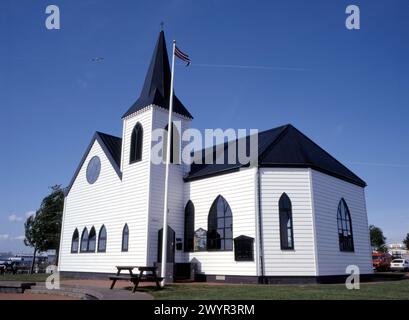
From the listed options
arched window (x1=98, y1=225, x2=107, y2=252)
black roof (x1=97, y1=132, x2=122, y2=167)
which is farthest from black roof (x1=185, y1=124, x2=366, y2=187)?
arched window (x1=98, y1=225, x2=107, y2=252)

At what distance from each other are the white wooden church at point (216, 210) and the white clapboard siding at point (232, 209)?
0.06 meters

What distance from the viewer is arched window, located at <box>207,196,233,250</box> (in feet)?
67.7

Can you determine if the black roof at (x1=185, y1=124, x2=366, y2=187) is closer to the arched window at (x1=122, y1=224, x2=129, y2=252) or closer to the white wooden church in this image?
the white wooden church

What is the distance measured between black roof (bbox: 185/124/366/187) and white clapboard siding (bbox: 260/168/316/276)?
0.58m

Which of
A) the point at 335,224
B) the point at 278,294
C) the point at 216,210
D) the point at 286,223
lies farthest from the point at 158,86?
the point at 278,294

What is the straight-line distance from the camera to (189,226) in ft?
75.4

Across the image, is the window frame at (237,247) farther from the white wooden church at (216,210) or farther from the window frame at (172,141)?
the window frame at (172,141)

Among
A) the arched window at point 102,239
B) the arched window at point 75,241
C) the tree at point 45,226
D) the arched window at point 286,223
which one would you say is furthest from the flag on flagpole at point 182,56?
the tree at point 45,226

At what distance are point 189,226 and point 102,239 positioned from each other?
6.07m

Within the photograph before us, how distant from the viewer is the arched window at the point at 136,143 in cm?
2363

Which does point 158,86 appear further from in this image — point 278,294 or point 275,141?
point 278,294

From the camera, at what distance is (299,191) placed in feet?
64.4
